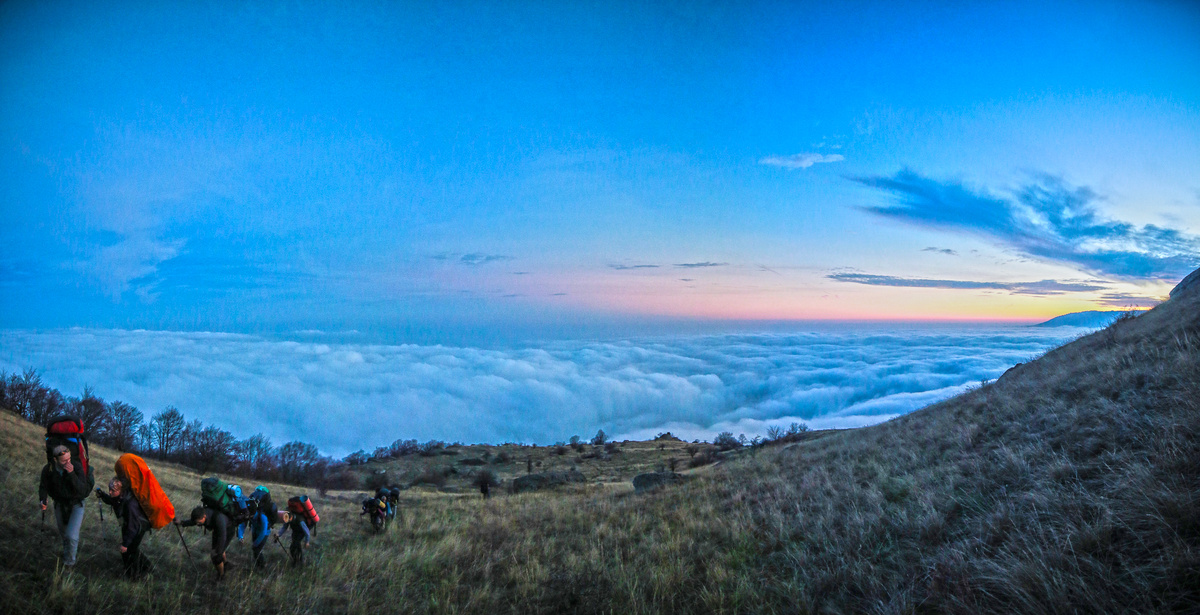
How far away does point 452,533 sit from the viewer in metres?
10.5

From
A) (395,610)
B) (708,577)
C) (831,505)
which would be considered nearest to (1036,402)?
(831,505)

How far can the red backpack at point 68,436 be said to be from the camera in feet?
20.4

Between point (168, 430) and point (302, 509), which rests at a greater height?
point (302, 509)

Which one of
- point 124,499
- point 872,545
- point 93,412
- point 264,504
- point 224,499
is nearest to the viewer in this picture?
point 872,545

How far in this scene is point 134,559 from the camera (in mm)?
6457

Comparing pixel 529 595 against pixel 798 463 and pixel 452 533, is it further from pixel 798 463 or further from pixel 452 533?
pixel 798 463

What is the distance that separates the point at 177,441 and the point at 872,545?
5599cm

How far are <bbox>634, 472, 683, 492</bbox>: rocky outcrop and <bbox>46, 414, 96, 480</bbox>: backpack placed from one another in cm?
1441

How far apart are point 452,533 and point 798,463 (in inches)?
392

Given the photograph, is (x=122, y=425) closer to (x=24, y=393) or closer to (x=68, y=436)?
(x=24, y=393)

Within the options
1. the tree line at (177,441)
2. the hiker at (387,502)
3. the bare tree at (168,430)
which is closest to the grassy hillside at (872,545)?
the hiker at (387,502)

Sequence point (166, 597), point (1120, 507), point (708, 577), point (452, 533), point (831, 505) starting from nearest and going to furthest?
point (1120, 507)
point (166, 597)
point (708, 577)
point (831, 505)
point (452, 533)

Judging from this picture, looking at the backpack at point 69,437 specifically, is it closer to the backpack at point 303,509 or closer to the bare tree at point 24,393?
the backpack at point 303,509

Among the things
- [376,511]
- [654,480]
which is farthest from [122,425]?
[654,480]
